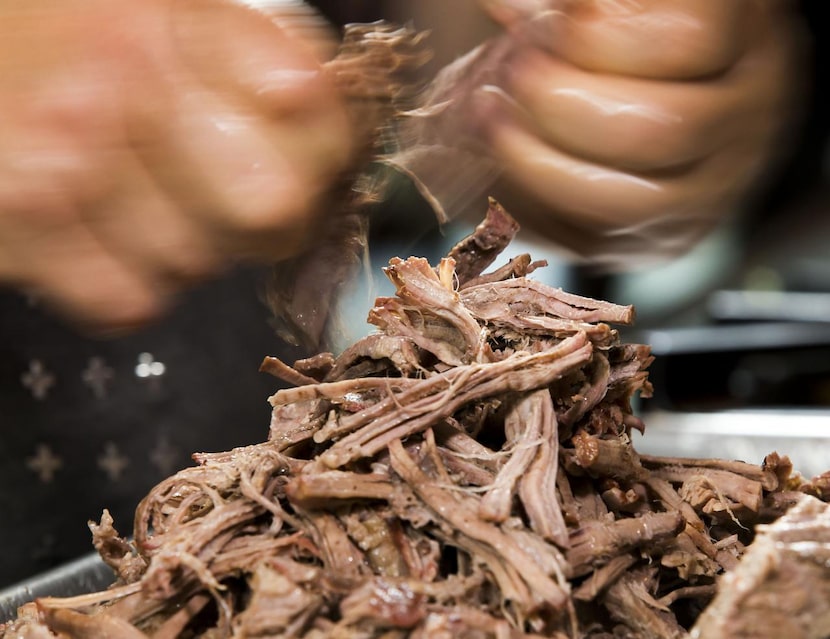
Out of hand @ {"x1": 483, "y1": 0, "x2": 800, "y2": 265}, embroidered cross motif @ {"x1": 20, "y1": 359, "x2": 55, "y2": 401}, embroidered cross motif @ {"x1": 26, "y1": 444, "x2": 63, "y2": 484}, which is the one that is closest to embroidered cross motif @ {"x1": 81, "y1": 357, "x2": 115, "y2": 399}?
embroidered cross motif @ {"x1": 20, "y1": 359, "x2": 55, "y2": 401}

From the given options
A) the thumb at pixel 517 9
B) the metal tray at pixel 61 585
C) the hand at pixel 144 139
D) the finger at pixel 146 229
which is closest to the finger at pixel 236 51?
the hand at pixel 144 139

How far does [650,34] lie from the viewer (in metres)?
1.21

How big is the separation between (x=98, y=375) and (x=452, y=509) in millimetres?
2255

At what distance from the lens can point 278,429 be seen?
40.6 inches

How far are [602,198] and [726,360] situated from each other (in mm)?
2599

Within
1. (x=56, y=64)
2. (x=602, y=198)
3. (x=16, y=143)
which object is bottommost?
(x=602, y=198)

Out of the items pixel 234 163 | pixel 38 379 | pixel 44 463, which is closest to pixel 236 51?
pixel 234 163

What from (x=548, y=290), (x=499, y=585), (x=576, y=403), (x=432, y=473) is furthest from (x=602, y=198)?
(x=499, y=585)

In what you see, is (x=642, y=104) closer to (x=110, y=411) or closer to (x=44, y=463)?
(x=110, y=411)

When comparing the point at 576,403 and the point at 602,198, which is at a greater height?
the point at 602,198

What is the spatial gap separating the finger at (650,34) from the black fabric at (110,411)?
4.63 ft

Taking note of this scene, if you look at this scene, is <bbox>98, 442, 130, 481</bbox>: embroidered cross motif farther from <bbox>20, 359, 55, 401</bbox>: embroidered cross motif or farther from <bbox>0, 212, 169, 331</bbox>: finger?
<bbox>0, 212, 169, 331</bbox>: finger

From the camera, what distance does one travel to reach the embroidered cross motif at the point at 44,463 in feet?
8.34

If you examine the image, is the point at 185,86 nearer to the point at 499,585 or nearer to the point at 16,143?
the point at 16,143
